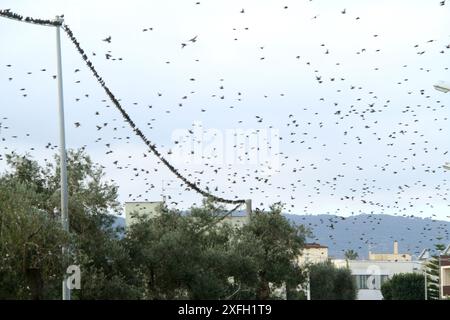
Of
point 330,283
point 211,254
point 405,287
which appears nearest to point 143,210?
point 211,254

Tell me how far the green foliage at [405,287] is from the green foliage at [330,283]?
1276 inches

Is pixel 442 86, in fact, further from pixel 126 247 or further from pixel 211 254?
pixel 211 254

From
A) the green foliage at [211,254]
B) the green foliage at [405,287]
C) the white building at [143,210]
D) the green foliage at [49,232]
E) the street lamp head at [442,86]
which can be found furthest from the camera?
the green foliage at [405,287]

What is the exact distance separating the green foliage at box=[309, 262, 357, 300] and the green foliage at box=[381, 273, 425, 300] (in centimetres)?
3242

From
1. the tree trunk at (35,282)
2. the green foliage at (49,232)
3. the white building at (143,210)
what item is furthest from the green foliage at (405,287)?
the tree trunk at (35,282)

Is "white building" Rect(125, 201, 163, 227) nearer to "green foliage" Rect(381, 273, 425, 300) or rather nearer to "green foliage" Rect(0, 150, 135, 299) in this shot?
"green foliage" Rect(0, 150, 135, 299)

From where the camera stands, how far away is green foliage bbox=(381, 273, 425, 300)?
150 meters

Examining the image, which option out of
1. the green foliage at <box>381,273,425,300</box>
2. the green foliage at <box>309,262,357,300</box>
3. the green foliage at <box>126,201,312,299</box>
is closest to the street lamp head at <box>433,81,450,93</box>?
the green foliage at <box>126,201,312,299</box>

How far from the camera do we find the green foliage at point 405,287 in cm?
14950

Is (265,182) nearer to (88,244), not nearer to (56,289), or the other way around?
(88,244)

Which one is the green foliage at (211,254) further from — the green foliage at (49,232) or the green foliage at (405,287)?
the green foliage at (405,287)

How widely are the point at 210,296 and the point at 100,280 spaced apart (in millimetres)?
12424
